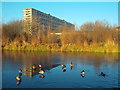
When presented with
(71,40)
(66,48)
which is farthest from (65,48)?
(71,40)

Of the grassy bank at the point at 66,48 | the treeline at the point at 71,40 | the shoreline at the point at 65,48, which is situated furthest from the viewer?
the treeline at the point at 71,40

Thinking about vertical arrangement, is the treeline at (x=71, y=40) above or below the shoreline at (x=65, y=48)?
above

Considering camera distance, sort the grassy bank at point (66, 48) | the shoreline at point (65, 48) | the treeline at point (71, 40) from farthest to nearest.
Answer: the treeline at point (71, 40) → the grassy bank at point (66, 48) → the shoreline at point (65, 48)

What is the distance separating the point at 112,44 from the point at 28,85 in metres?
23.0

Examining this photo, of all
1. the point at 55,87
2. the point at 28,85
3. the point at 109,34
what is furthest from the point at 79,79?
the point at 109,34

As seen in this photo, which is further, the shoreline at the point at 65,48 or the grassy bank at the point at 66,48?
the grassy bank at the point at 66,48

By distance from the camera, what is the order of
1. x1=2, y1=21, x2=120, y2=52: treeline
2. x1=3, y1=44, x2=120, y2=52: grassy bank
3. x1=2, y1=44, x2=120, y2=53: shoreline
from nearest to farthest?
1. x1=2, y1=44, x2=120, y2=53: shoreline
2. x1=3, y1=44, x2=120, y2=52: grassy bank
3. x1=2, y1=21, x2=120, y2=52: treeline

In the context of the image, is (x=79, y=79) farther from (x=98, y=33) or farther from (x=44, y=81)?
(x=98, y=33)

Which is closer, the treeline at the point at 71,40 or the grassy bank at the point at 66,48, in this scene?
the grassy bank at the point at 66,48

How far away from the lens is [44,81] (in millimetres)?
9406

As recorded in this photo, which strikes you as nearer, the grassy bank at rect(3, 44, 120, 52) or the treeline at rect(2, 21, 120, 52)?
the grassy bank at rect(3, 44, 120, 52)

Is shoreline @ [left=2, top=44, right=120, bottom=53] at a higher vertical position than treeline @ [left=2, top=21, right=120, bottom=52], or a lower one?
lower

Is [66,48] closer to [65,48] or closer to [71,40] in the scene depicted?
[65,48]

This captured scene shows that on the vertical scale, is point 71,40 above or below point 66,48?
above
